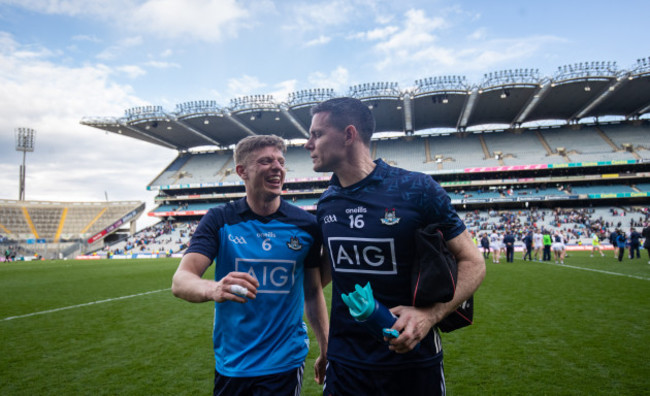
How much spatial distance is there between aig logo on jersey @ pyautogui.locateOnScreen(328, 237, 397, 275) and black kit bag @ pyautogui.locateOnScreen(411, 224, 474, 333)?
0.18 m

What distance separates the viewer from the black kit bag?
1.64m

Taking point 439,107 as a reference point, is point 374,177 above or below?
below

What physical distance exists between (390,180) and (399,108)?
41.1 m

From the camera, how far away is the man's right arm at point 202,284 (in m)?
1.71

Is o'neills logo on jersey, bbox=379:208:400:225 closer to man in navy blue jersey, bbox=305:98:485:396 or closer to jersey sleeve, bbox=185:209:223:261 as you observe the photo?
man in navy blue jersey, bbox=305:98:485:396

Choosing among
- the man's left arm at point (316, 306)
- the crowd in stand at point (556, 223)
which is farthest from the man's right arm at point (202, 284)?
the crowd in stand at point (556, 223)

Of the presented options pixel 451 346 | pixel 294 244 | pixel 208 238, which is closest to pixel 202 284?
pixel 208 238

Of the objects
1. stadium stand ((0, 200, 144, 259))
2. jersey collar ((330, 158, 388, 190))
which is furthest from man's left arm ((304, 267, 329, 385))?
stadium stand ((0, 200, 144, 259))

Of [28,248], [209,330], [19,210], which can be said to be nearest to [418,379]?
[209,330]

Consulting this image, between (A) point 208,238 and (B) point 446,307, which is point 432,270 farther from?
(A) point 208,238

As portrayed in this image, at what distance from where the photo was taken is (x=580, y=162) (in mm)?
41500

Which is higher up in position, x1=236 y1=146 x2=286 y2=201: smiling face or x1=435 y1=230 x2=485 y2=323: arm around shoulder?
x1=236 y1=146 x2=286 y2=201: smiling face

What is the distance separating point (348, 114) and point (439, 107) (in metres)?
42.2

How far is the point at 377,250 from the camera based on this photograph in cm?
196
